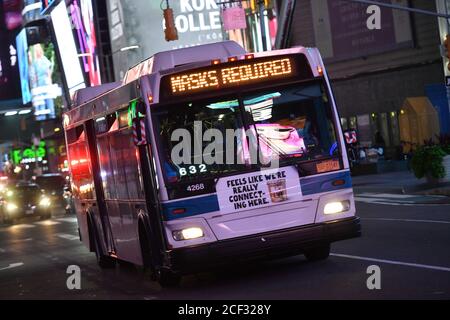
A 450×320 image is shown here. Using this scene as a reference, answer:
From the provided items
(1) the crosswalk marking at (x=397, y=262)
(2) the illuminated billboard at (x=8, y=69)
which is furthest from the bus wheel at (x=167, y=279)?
(2) the illuminated billboard at (x=8, y=69)

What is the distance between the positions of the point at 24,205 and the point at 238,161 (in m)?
29.8

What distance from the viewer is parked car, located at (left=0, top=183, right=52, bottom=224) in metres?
40.0

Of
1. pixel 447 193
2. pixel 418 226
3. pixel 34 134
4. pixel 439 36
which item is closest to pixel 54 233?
pixel 447 193

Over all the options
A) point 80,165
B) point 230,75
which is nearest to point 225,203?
point 230,75

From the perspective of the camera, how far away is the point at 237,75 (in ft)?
40.3

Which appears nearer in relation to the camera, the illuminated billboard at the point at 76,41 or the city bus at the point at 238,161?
the city bus at the point at 238,161

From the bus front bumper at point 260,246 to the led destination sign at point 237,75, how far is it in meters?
1.96

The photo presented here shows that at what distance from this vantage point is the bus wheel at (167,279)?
1275cm

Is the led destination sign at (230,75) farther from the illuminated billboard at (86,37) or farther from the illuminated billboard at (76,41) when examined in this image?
the illuminated billboard at (76,41)

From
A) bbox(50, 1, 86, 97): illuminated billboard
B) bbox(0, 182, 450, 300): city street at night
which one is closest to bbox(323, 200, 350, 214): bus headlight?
bbox(0, 182, 450, 300): city street at night

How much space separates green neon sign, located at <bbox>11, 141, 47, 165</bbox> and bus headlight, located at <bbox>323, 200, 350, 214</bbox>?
8126 cm

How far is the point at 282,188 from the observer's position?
12.1 meters
